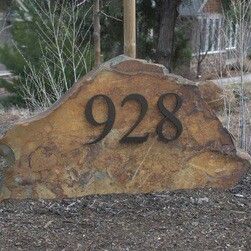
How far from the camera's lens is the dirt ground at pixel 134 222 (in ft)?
12.2

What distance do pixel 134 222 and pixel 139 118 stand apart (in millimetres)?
846

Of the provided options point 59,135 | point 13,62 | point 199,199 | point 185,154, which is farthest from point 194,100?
point 13,62

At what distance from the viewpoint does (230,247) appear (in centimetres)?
364

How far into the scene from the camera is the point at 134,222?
4.04 metres

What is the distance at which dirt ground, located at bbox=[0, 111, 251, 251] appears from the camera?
3.71 meters

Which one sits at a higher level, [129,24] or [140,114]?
[129,24]

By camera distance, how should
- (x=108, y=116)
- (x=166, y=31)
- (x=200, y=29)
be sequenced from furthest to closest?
(x=200, y=29)
(x=166, y=31)
(x=108, y=116)

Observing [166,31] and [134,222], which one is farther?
[166,31]

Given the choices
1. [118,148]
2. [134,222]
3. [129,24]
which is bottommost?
[134,222]

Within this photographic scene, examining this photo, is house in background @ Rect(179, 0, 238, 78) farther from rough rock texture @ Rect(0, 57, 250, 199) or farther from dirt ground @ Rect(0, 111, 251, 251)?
dirt ground @ Rect(0, 111, 251, 251)

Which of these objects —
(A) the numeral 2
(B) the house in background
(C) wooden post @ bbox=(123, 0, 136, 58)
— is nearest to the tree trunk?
(B) the house in background

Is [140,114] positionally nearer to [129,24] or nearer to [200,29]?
[129,24]

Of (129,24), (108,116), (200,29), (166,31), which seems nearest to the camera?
(108,116)

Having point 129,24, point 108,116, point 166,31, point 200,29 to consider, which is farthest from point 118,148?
point 200,29
